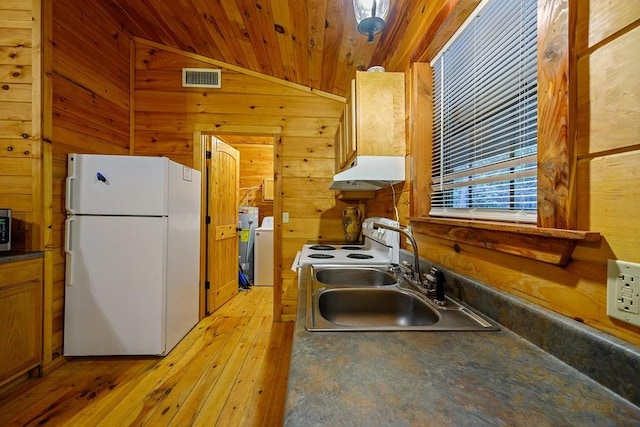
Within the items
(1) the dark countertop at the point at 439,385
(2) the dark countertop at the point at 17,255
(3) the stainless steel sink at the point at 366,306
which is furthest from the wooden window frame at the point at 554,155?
(2) the dark countertop at the point at 17,255

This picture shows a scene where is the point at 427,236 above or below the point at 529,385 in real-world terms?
above

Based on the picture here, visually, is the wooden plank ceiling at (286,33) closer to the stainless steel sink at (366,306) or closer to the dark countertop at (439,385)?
the stainless steel sink at (366,306)

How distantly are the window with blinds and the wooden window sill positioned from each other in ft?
0.31

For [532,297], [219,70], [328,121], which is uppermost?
[219,70]

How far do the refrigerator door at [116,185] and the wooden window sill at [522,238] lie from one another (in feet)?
6.83

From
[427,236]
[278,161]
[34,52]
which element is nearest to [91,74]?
[34,52]

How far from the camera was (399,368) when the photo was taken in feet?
2.03

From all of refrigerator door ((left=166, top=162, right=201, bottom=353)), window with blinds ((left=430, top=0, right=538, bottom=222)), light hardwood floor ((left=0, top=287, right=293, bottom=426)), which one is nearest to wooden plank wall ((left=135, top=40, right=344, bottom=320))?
refrigerator door ((left=166, top=162, right=201, bottom=353))

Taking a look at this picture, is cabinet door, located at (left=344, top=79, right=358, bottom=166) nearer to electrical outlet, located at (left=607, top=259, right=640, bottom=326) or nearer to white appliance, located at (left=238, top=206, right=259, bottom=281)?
electrical outlet, located at (left=607, top=259, right=640, bottom=326)

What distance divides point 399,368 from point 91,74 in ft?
10.4

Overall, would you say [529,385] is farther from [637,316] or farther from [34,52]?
[34,52]

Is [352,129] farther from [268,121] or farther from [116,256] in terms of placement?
[116,256]

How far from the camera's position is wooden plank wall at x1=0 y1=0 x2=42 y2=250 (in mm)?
1906

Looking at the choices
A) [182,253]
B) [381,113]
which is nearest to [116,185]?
[182,253]
